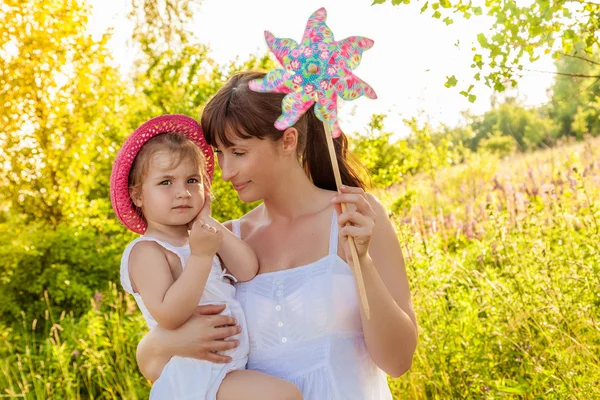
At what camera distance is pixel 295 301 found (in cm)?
227

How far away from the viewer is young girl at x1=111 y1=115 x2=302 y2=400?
2.14 meters

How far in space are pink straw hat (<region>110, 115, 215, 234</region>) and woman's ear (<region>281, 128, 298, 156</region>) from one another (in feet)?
0.96

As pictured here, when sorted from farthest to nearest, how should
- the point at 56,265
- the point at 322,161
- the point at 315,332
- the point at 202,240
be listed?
the point at 56,265 → the point at 322,161 → the point at 315,332 → the point at 202,240

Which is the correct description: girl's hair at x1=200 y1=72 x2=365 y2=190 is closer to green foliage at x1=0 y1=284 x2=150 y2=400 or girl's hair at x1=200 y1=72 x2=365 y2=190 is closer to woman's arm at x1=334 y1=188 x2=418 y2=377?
woman's arm at x1=334 y1=188 x2=418 y2=377

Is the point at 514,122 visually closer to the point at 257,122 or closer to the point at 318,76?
the point at 257,122

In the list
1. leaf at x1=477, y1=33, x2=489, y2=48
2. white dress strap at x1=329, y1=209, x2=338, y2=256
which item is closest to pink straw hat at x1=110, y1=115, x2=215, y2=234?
white dress strap at x1=329, y1=209, x2=338, y2=256

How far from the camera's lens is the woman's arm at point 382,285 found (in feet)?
6.40

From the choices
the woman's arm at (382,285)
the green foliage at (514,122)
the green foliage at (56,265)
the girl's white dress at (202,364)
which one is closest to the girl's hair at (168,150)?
the girl's white dress at (202,364)

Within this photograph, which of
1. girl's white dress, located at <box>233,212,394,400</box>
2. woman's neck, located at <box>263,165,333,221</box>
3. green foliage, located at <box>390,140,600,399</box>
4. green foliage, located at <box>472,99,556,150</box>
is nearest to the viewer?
girl's white dress, located at <box>233,212,394,400</box>

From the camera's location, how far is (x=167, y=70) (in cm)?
663

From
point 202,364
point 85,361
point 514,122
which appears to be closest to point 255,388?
point 202,364

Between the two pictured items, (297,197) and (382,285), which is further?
(297,197)

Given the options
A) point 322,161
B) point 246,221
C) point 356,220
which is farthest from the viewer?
point 246,221

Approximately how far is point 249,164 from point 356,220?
1.66ft
